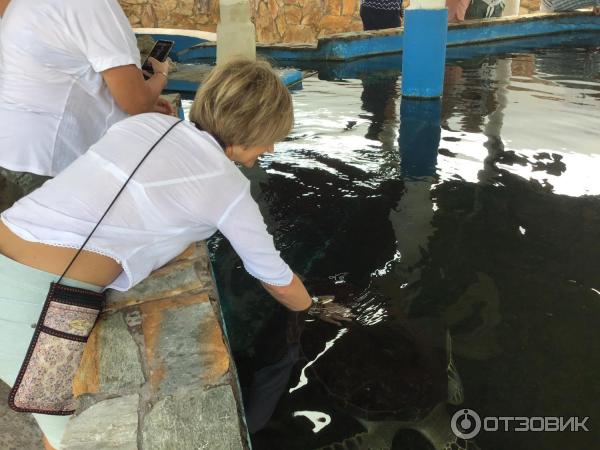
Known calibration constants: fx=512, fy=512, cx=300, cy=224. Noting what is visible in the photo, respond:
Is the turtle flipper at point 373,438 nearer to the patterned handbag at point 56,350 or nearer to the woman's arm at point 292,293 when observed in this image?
the woman's arm at point 292,293

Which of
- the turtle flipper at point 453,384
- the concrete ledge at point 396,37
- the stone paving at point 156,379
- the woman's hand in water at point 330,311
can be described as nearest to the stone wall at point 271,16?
the concrete ledge at point 396,37

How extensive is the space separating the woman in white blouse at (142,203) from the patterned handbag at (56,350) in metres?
0.03

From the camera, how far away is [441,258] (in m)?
2.82

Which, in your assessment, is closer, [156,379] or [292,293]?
[156,379]

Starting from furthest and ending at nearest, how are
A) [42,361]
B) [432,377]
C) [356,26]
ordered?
[356,26] → [432,377] → [42,361]

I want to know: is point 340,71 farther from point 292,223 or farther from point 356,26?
point 356,26

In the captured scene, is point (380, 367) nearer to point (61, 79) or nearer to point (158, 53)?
point (61, 79)

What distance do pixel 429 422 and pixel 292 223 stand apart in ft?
5.45

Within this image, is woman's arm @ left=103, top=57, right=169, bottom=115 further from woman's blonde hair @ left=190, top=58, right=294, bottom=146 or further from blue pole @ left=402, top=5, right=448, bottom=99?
blue pole @ left=402, top=5, right=448, bottom=99

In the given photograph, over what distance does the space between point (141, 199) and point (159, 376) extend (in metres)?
0.51

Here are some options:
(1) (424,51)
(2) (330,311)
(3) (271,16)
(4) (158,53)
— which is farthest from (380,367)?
(3) (271,16)

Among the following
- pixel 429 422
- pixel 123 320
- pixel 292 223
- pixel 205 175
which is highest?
pixel 205 175

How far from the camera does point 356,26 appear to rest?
47.3ft

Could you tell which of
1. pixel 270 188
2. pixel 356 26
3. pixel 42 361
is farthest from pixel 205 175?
pixel 356 26
